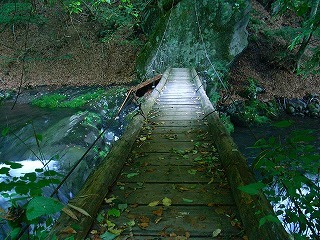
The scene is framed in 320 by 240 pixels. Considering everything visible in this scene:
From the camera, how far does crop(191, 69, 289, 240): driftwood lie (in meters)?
2.04

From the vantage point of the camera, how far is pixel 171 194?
9.93ft

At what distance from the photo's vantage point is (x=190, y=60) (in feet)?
46.2

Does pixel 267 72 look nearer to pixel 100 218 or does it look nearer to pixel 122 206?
pixel 122 206

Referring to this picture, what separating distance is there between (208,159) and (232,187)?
935 millimetres

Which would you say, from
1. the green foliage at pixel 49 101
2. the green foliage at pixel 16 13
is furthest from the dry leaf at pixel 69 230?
the green foliage at pixel 16 13

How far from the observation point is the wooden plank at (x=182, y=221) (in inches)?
94.1

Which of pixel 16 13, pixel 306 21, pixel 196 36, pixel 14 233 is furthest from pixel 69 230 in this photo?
pixel 16 13

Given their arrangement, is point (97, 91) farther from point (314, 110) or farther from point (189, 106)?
point (314, 110)

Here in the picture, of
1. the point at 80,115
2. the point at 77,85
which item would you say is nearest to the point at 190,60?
the point at 77,85

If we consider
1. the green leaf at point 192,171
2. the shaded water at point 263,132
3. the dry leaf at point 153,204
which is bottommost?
the shaded water at point 263,132

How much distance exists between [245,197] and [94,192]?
4.45 ft

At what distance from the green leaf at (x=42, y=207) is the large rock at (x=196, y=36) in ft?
38.8

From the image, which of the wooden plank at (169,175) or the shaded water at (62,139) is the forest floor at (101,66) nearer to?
the shaded water at (62,139)

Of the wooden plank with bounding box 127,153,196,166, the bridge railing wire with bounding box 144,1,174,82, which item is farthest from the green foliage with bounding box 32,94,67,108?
the wooden plank with bounding box 127,153,196,166
